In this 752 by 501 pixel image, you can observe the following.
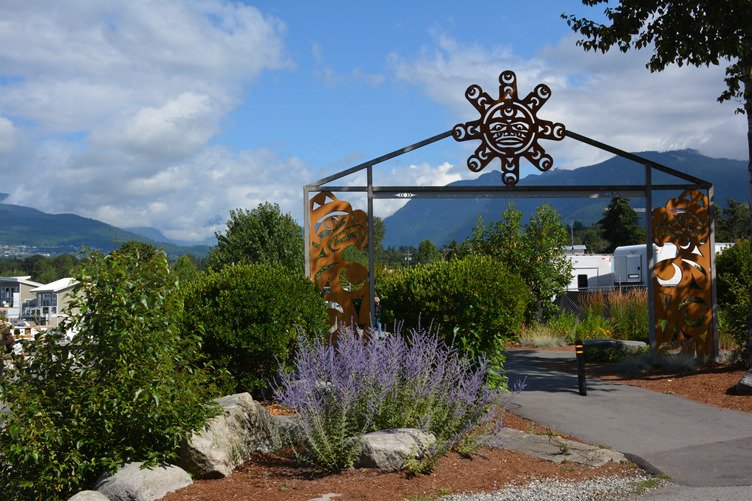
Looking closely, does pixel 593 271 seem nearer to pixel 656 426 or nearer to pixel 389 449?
pixel 656 426

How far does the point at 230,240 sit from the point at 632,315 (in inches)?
546

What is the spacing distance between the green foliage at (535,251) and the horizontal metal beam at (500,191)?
9.42 metres

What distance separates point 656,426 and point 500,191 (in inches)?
184

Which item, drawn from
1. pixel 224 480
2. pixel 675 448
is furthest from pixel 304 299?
pixel 675 448

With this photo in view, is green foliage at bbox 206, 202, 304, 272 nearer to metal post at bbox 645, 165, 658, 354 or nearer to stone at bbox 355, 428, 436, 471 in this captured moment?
metal post at bbox 645, 165, 658, 354

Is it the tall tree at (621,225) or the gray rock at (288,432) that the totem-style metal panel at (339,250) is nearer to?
the gray rock at (288,432)

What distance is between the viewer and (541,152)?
11.9 m

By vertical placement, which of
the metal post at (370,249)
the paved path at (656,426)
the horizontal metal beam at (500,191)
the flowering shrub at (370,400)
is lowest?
the paved path at (656,426)

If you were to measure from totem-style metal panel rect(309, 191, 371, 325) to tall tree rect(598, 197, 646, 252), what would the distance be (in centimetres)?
6304

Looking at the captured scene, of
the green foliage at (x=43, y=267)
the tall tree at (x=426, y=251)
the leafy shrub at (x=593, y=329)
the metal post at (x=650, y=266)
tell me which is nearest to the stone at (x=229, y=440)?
the metal post at (x=650, y=266)

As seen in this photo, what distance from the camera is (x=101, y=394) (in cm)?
569

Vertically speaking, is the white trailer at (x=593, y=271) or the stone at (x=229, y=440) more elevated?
the white trailer at (x=593, y=271)

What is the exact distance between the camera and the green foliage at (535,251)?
73.4ft

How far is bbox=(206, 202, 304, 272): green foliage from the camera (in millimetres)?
25969
